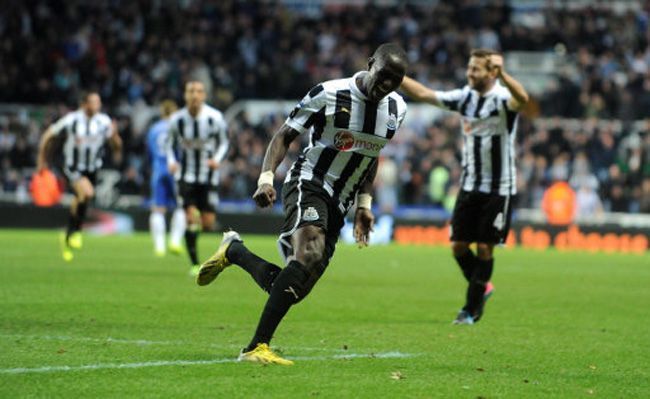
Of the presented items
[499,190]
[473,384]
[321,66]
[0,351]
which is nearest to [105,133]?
[499,190]

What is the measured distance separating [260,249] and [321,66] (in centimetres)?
1329

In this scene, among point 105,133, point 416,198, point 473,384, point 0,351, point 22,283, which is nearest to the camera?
point 473,384

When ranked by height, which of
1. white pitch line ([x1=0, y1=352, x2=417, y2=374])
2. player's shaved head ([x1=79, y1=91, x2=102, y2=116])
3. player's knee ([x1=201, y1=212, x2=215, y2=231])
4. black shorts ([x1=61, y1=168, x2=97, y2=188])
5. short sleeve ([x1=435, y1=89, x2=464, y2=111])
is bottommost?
white pitch line ([x1=0, y1=352, x2=417, y2=374])

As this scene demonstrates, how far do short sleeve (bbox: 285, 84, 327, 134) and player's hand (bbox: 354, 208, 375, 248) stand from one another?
2.44 feet

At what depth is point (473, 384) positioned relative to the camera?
7449 mm

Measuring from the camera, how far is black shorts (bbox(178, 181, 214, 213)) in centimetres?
1673

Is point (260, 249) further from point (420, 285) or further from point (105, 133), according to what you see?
point (420, 285)

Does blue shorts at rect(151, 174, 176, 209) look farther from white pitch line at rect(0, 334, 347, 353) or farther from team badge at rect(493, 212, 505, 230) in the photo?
white pitch line at rect(0, 334, 347, 353)

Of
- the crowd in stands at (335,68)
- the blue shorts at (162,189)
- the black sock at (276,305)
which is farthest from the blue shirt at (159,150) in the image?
the black sock at (276,305)

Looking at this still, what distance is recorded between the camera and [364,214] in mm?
8688

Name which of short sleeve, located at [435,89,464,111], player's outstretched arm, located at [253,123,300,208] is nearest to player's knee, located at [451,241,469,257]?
short sleeve, located at [435,89,464,111]

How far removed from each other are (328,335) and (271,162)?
7.40 ft

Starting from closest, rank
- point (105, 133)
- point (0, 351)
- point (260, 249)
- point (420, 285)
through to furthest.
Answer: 1. point (0, 351)
2. point (420, 285)
3. point (105, 133)
4. point (260, 249)

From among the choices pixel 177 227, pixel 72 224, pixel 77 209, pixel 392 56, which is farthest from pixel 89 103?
pixel 392 56
